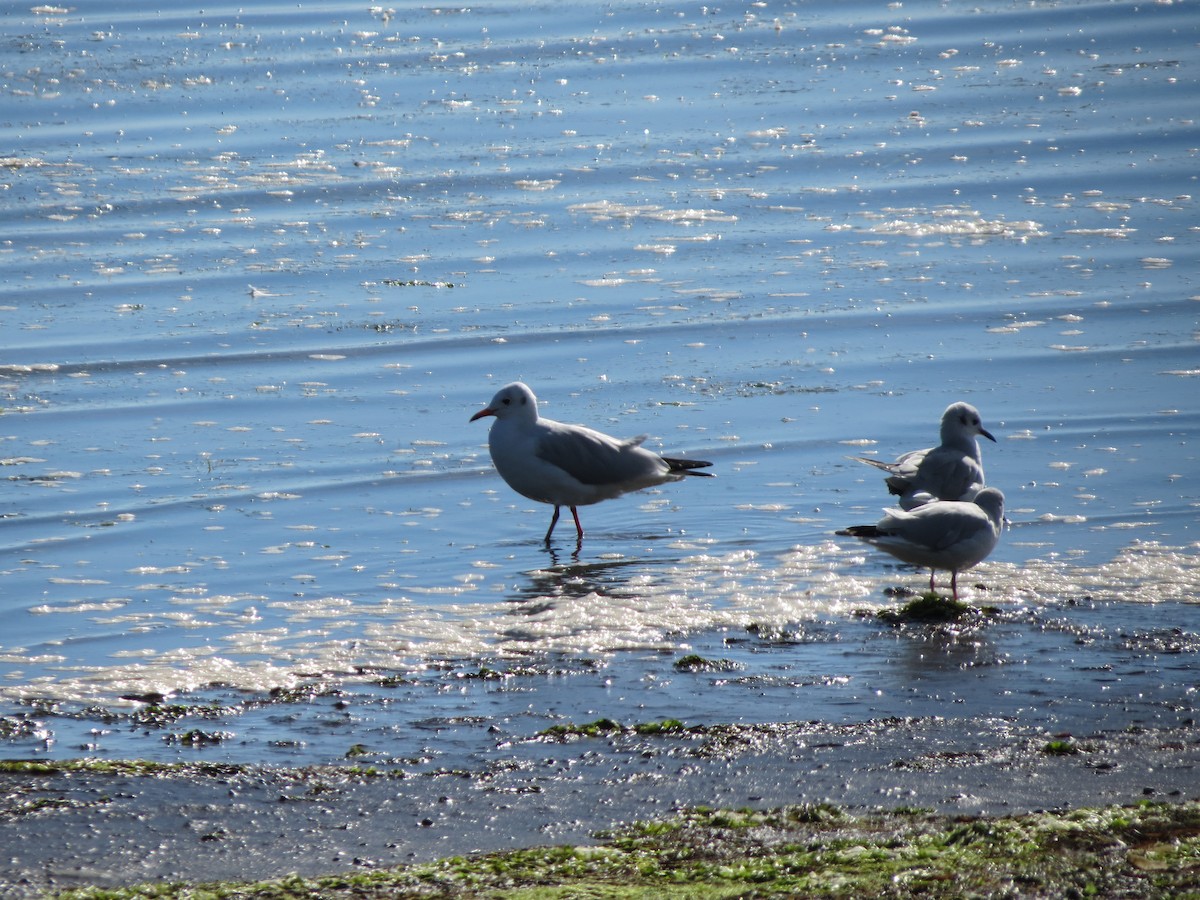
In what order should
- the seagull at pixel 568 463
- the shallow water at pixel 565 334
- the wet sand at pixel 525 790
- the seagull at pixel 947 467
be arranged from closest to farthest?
the wet sand at pixel 525 790 → the shallow water at pixel 565 334 → the seagull at pixel 947 467 → the seagull at pixel 568 463

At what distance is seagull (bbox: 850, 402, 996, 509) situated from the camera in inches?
337

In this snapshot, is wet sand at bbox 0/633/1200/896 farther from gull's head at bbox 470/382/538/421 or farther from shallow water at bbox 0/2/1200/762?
gull's head at bbox 470/382/538/421

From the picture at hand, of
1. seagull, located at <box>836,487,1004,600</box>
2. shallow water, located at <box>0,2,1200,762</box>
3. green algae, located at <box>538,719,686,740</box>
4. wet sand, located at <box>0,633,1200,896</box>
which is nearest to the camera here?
wet sand, located at <box>0,633,1200,896</box>

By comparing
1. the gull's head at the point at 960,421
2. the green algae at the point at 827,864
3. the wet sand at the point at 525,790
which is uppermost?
the gull's head at the point at 960,421

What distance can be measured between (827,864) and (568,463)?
534 cm

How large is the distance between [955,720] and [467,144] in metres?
13.9

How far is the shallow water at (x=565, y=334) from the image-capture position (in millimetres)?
7152

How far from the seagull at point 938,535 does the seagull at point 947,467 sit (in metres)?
0.66

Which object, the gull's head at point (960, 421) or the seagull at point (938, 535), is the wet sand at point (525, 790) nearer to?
the seagull at point (938, 535)

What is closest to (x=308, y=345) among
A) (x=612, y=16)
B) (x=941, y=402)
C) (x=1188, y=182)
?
(x=941, y=402)

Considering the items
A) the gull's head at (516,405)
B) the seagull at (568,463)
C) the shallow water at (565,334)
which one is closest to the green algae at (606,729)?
the shallow water at (565,334)

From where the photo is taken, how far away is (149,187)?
56.0ft

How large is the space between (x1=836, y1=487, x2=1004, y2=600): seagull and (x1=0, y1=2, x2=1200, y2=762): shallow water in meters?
0.26

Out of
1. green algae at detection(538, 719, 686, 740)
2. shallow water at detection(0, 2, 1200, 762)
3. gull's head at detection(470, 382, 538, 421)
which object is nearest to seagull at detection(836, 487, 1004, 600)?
shallow water at detection(0, 2, 1200, 762)
